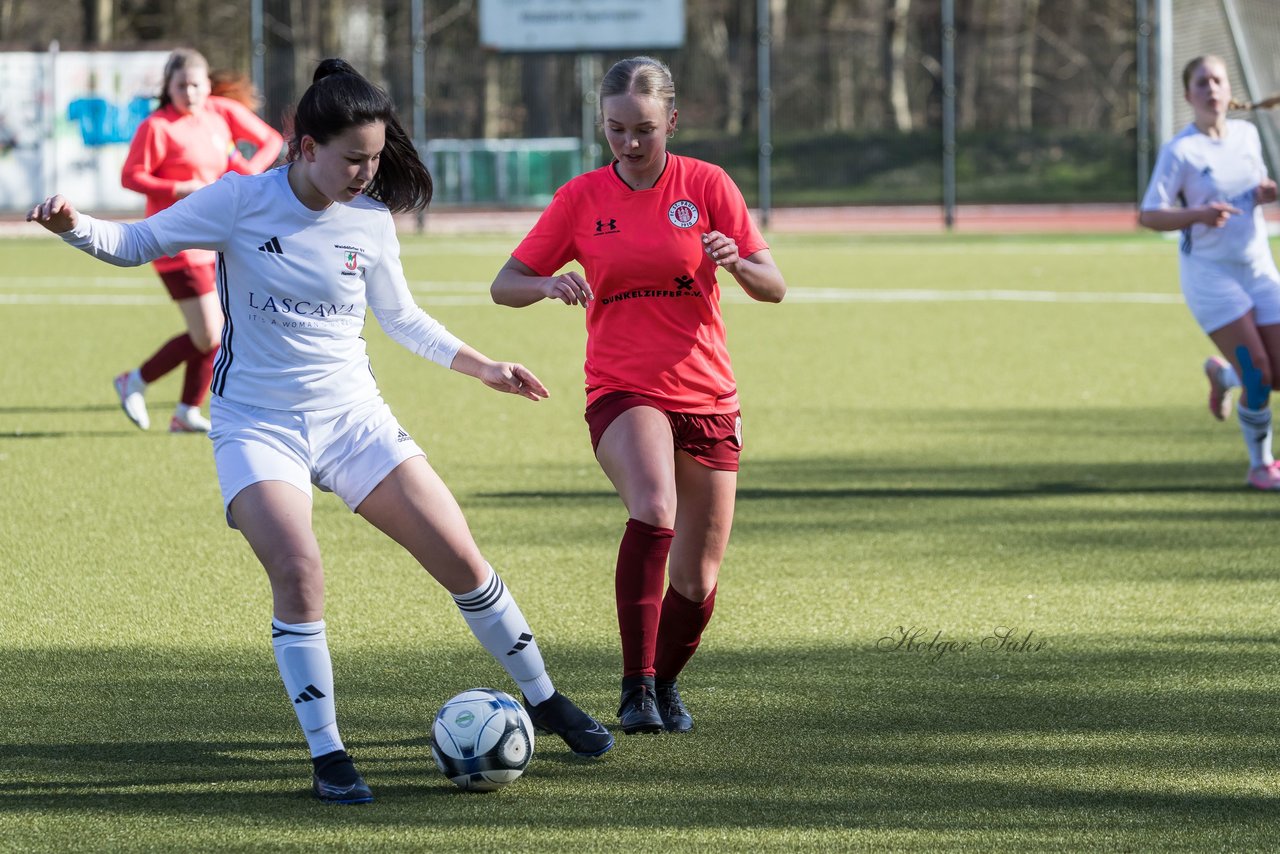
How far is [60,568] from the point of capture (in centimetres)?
690

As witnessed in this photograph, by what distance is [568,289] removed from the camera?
4488 mm

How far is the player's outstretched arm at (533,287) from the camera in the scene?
177 inches

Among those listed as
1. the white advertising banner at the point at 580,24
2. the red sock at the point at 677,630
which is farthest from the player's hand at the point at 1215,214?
the white advertising banner at the point at 580,24

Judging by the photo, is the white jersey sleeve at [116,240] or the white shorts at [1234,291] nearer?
the white jersey sleeve at [116,240]

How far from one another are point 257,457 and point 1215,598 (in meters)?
3.74

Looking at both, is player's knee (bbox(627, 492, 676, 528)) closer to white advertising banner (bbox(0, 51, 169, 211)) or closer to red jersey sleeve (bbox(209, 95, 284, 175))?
red jersey sleeve (bbox(209, 95, 284, 175))

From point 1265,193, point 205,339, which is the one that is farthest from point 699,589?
point 205,339

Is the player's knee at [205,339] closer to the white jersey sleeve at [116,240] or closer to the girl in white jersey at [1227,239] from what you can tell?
the girl in white jersey at [1227,239]

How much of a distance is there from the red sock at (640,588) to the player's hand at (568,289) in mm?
603

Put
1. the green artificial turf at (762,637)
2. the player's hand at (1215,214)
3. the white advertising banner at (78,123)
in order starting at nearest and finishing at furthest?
the green artificial turf at (762,637) → the player's hand at (1215,214) → the white advertising banner at (78,123)

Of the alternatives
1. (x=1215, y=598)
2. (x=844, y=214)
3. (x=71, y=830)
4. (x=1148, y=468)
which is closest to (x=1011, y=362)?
(x=1148, y=468)

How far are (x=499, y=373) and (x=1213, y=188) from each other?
509cm

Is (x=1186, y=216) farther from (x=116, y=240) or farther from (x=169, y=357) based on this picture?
(x=169, y=357)

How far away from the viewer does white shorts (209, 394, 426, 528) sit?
422 cm
